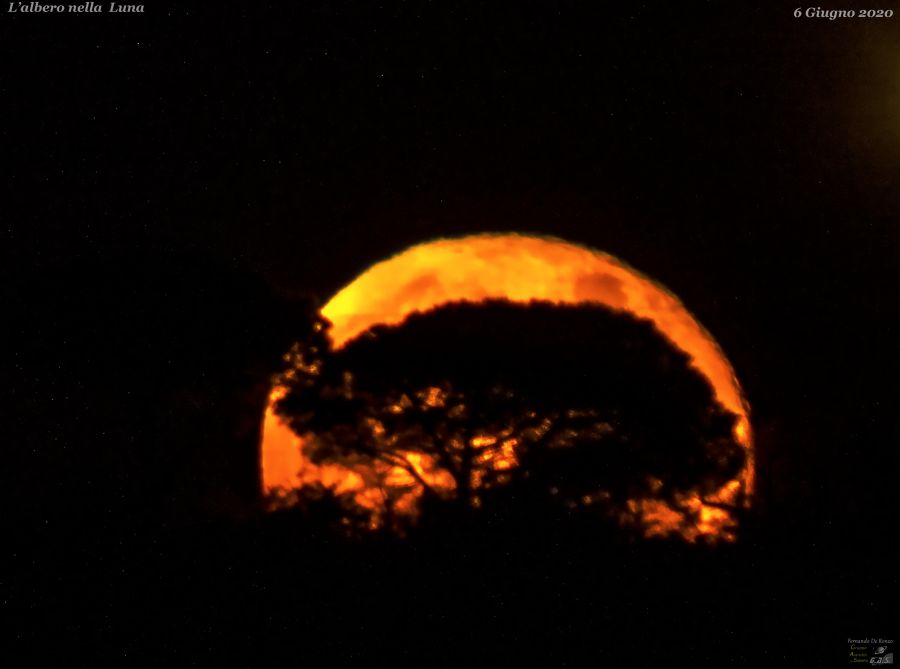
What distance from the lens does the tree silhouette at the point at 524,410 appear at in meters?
Result: 7.71

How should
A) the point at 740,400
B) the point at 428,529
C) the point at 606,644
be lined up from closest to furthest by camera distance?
the point at 606,644
the point at 428,529
the point at 740,400

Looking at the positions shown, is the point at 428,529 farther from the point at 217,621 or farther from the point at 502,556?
the point at 217,621

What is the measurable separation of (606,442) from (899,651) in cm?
316

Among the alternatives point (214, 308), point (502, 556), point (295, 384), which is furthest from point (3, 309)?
point (502, 556)

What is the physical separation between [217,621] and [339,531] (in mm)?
1351

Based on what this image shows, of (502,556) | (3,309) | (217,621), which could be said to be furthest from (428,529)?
(3,309)

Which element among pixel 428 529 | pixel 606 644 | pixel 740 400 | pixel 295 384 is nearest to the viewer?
pixel 606 644

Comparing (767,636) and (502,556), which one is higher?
(502,556)

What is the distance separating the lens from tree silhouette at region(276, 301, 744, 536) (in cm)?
771

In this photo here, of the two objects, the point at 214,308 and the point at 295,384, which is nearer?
the point at 295,384

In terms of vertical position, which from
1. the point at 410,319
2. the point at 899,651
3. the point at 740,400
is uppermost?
the point at 410,319

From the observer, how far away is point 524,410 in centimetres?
782

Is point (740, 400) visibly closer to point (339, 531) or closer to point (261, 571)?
point (339, 531)

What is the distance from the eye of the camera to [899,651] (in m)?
7.55
